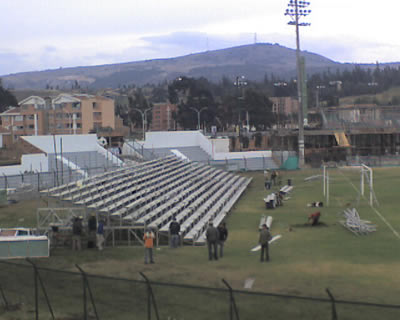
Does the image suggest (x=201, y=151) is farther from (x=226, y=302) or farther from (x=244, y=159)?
(x=226, y=302)

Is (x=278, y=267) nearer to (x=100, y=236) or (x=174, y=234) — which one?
(x=174, y=234)

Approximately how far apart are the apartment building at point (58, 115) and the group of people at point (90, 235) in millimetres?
74427

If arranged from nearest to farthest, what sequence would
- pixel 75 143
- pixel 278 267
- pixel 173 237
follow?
pixel 278 267 → pixel 173 237 → pixel 75 143

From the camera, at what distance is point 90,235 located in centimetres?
2050

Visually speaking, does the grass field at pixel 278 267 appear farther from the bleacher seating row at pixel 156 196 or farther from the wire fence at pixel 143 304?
the bleacher seating row at pixel 156 196

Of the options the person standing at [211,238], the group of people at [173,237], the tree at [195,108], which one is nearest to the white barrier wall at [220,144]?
the group of people at [173,237]

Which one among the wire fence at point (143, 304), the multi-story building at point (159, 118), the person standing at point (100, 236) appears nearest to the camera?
the wire fence at point (143, 304)

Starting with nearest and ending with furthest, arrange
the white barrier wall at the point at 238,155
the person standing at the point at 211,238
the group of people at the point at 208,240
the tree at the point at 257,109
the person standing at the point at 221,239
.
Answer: the group of people at the point at 208,240 < the person standing at the point at 211,238 < the person standing at the point at 221,239 < the white barrier wall at the point at 238,155 < the tree at the point at 257,109

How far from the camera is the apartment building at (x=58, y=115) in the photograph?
3750 inches

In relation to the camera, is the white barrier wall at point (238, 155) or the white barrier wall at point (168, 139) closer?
the white barrier wall at point (238, 155)

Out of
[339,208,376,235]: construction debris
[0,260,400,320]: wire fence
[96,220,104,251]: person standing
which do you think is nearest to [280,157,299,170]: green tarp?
[339,208,376,235]: construction debris

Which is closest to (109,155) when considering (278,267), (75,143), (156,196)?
(75,143)

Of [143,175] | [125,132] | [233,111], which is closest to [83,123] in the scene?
[125,132]

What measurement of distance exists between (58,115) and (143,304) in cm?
8809
